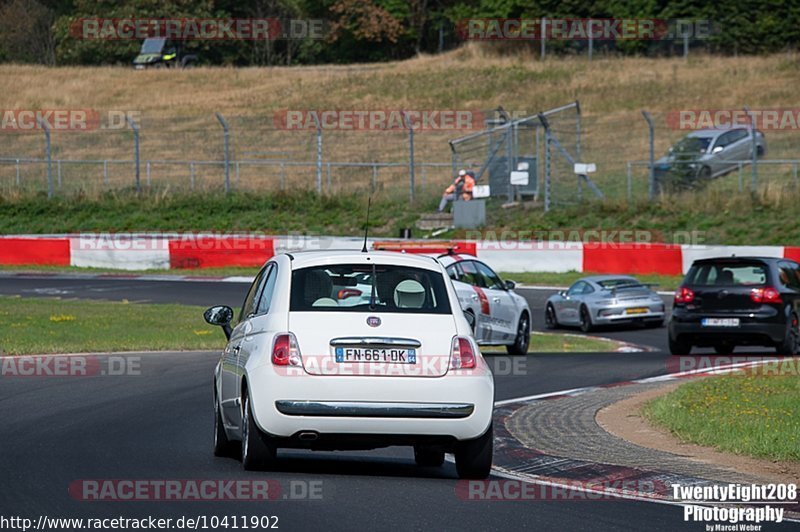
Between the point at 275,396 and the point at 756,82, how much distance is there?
58.4 m

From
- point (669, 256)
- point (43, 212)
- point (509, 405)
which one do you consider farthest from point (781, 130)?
point (509, 405)

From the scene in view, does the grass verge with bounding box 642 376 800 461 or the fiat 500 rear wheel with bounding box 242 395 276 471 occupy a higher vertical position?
the fiat 500 rear wheel with bounding box 242 395 276 471

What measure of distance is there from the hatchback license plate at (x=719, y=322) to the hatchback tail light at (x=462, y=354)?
40.7ft

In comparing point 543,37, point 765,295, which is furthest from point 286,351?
point 543,37

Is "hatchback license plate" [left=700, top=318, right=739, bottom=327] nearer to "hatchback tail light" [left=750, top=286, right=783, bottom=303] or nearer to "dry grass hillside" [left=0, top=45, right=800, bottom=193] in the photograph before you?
"hatchback tail light" [left=750, top=286, right=783, bottom=303]

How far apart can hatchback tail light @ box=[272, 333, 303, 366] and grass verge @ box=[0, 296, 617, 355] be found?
1131 centimetres

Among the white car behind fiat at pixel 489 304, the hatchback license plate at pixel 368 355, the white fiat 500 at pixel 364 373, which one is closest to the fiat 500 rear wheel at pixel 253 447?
the white fiat 500 at pixel 364 373

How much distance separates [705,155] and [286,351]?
34203mm

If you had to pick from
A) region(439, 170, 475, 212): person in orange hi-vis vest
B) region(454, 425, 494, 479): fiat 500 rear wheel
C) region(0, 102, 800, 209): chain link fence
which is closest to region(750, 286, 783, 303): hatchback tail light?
region(454, 425, 494, 479): fiat 500 rear wheel

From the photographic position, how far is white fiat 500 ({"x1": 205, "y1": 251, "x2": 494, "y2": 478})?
916 cm

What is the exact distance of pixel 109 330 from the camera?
23.6 m

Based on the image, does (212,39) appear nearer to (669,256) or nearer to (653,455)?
(669,256)

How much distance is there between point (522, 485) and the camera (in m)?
9.64

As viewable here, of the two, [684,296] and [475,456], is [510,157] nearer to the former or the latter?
[684,296]
